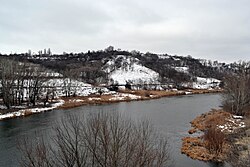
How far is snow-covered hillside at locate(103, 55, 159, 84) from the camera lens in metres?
116

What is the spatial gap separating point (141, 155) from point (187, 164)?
32.1 ft

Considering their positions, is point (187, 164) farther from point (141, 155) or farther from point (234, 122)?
point (234, 122)

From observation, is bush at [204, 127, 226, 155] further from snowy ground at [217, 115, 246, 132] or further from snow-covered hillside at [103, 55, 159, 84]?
snow-covered hillside at [103, 55, 159, 84]

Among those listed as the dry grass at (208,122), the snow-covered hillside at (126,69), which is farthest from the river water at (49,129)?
the snow-covered hillside at (126,69)

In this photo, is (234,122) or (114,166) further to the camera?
(234,122)

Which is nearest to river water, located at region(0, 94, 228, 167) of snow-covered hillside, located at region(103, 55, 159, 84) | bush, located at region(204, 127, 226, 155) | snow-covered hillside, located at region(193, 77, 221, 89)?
bush, located at region(204, 127, 226, 155)

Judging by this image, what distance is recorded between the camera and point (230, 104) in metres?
35.8

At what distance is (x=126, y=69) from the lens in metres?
131

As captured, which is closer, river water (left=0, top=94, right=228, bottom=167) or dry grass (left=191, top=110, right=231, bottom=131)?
river water (left=0, top=94, right=228, bottom=167)

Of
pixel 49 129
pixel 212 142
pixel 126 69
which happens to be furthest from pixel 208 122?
pixel 126 69

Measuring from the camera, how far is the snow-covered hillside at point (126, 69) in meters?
116

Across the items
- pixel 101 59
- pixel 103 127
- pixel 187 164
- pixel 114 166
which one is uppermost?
pixel 101 59

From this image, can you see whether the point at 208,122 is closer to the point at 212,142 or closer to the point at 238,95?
the point at 238,95

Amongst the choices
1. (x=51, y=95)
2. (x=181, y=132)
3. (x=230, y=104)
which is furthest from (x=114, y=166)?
(x=51, y=95)
